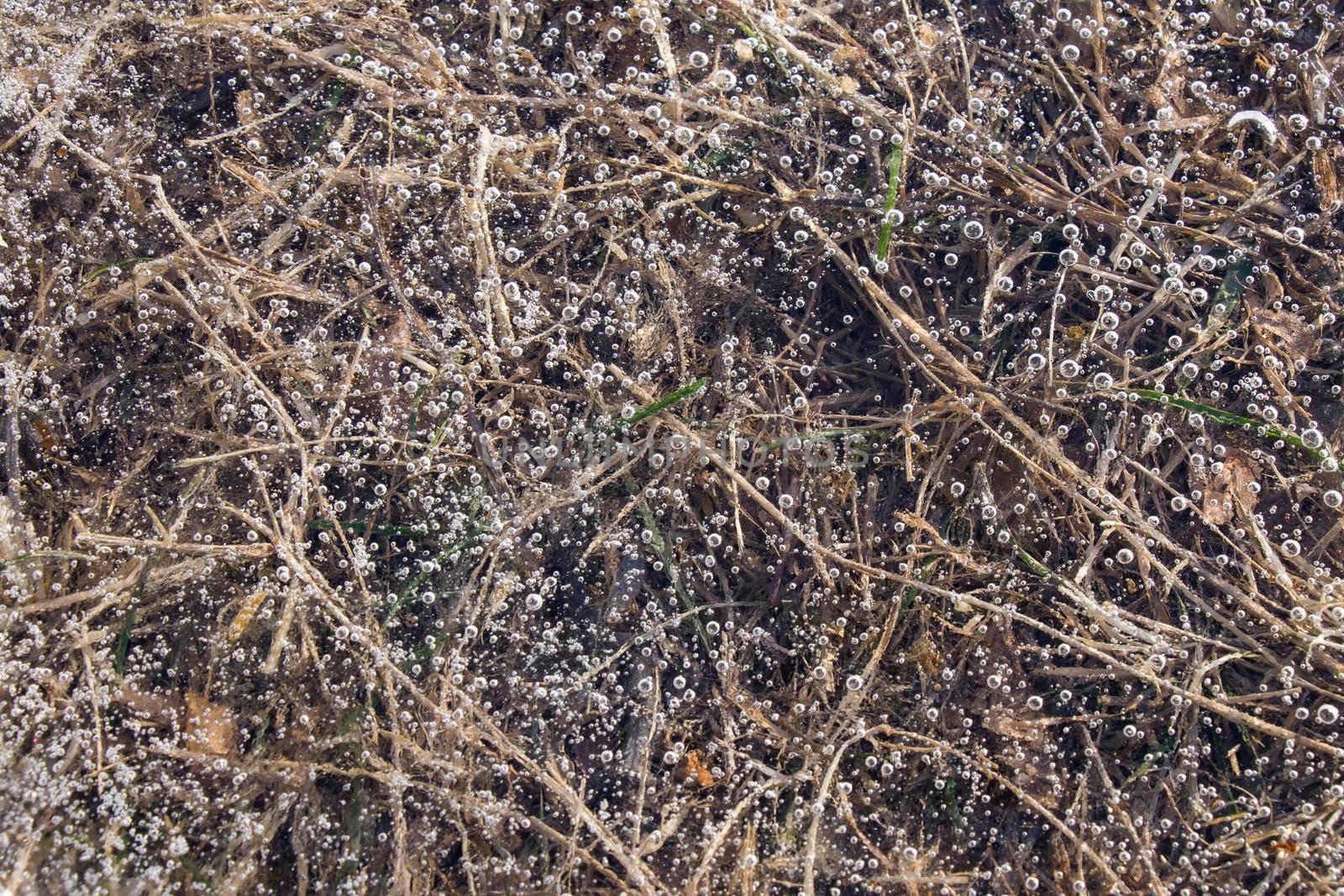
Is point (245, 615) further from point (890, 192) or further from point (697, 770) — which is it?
point (890, 192)

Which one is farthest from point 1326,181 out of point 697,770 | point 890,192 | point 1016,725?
point 697,770

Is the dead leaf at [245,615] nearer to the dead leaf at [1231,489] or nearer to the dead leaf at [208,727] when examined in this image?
the dead leaf at [208,727]

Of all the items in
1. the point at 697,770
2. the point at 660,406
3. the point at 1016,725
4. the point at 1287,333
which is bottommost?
the point at 697,770

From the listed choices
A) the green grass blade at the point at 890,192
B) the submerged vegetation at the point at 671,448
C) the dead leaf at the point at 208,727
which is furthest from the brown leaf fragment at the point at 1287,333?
the dead leaf at the point at 208,727

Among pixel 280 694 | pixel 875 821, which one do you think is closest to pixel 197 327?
pixel 280 694

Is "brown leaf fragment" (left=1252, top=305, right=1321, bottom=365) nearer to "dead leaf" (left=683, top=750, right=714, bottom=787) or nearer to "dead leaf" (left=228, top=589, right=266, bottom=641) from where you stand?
"dead leaf" (left=683, top=750, right=714, bottom=787)

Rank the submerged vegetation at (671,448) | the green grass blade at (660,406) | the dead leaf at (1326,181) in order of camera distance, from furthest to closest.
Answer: the dead leaf at (1326,181), the green grass blade at (660,406), the submerged vegetation at (671,448)

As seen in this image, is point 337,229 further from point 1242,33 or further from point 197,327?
point 1242,33

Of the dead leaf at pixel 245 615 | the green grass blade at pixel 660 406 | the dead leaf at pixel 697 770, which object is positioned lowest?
the dead leaf at pixel 697 770
